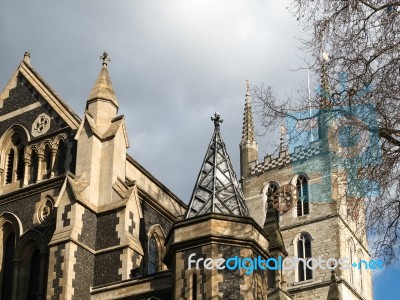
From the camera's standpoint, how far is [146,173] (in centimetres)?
2897

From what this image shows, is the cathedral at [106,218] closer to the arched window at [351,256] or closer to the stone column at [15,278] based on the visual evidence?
the stone column at [15,278]

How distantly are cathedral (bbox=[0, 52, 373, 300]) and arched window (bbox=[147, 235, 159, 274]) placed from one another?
5cm

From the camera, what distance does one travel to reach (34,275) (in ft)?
82.0

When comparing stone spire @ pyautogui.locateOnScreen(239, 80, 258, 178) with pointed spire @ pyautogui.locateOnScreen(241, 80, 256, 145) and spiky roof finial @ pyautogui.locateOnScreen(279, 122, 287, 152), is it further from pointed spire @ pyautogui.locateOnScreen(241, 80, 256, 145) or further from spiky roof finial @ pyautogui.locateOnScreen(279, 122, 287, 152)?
spiky roof finial @ pyautogui.locateOnScreen(279, 122, 287, 152)

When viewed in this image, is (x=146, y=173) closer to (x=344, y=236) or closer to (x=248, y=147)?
(x=344, y=236)

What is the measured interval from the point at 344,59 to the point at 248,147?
47605 mm

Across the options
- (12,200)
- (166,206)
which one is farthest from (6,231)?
(166,206)

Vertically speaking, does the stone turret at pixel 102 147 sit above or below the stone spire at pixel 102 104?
below

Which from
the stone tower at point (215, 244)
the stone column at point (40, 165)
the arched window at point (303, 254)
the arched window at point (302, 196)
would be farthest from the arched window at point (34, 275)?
the arched window at point (302, 196)

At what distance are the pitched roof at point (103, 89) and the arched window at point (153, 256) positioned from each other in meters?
4.73

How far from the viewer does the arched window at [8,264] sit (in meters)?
25.2

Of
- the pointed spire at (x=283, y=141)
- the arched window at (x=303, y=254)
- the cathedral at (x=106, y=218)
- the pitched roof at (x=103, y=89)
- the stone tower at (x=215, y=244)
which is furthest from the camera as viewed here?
the arched window at (x=303, y=254)

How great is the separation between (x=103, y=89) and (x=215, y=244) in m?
9.13

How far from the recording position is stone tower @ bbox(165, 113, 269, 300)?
19109mm
